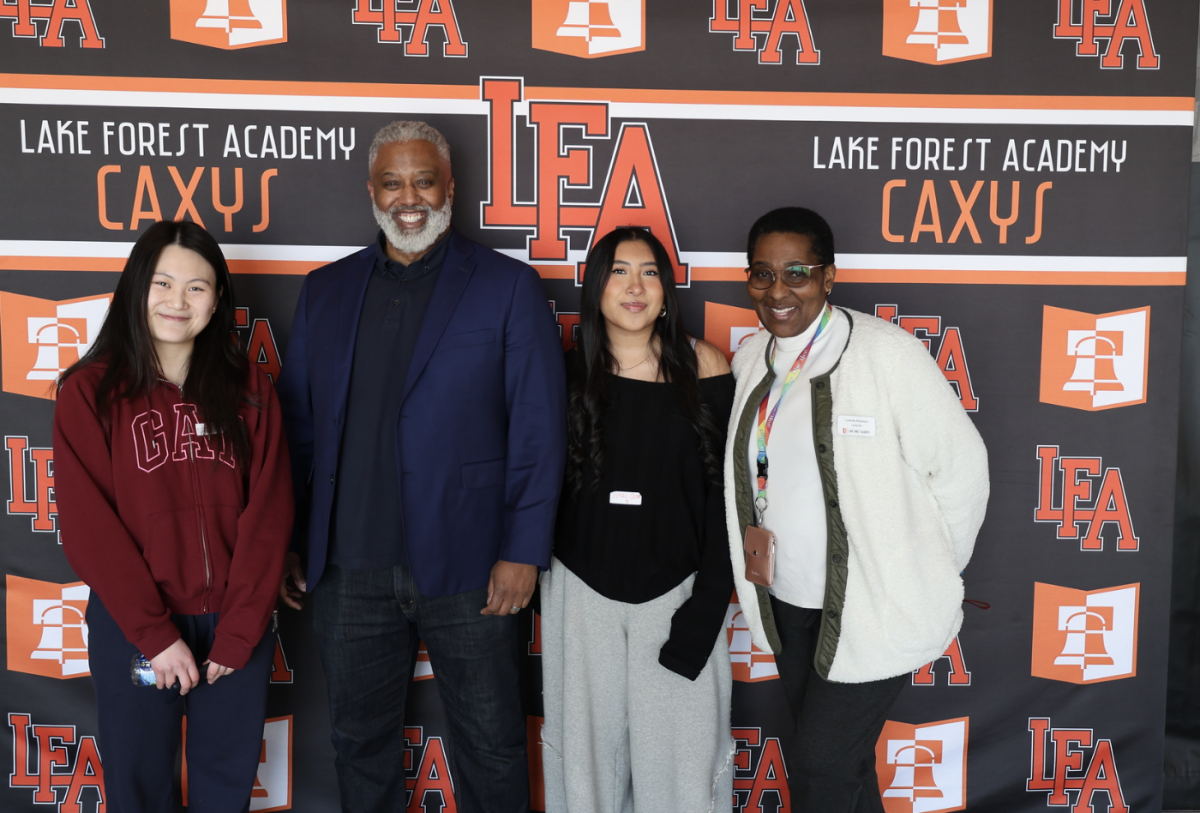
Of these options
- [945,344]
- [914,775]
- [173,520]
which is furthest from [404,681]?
[945,344]

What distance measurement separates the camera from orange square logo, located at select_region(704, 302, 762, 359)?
7.91 ft

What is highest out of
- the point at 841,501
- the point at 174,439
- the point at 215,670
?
the point at 174,439

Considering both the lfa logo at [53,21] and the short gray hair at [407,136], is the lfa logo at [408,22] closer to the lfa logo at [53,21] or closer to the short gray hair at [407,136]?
the short gray hair at [407,136]

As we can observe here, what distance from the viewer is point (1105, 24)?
2.37 m

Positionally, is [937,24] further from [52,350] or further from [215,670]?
[52,350]

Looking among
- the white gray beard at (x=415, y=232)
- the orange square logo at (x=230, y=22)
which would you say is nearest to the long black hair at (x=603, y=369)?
the white gray beard at (x=415, y=232)

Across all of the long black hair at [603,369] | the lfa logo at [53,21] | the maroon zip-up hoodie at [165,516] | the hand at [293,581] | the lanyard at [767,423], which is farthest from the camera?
the lfa logo at [53,21]

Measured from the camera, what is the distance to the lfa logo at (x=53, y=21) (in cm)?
229

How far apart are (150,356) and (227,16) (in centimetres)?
117

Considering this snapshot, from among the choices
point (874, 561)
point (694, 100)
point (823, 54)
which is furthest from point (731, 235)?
point (874, 561)

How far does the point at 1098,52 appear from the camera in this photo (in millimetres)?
2373

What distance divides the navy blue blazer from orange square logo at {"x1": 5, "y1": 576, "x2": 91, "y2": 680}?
985mm

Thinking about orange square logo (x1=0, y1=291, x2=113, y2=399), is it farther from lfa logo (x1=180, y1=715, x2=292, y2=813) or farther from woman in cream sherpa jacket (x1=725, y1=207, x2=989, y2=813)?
woman in cream sherpa jacket (x1=725, y1=207, x2=989, y2=813)

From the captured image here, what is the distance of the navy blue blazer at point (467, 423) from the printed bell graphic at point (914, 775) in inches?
56.5
